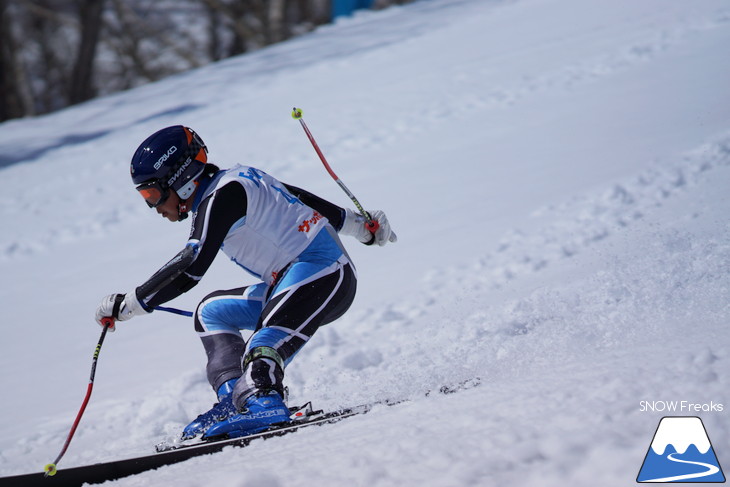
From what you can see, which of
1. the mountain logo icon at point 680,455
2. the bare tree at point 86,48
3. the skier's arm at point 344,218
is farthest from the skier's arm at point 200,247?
the bare tree at point 86,48

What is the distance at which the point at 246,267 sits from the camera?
3439 millimetres

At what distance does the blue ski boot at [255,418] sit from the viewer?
3.15m

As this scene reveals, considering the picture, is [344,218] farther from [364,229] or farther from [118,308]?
[118,308]

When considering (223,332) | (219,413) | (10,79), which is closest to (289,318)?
(223,332)

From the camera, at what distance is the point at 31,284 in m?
7.79

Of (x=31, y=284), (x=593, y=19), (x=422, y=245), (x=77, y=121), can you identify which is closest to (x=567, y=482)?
(x=422, y=245)

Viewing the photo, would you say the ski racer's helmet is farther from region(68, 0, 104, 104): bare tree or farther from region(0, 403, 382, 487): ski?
region(68, 0, 104, 104): bare tree

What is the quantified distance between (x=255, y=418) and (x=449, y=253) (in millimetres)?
3685

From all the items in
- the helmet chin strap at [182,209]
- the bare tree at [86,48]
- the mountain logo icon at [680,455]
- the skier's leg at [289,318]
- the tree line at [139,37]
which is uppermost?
the tree line at [139,37]

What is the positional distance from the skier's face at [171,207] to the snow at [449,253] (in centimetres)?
109

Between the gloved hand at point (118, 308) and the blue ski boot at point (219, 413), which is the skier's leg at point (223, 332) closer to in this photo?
the blue ski boot at point (219, 413)

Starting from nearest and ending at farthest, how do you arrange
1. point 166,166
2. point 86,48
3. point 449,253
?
point 166,166
point 449,253
point 86,48

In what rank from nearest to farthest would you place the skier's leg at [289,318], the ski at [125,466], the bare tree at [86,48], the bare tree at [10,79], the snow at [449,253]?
the snow at [449,253] → the ski at [125,466] → the skier's leg at [289,318] → the bare tree at [86,48] → the bare tree at [10,79]

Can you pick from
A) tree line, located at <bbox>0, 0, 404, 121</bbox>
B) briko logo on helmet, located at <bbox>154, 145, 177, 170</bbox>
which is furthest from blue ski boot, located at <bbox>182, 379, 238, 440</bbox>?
tree line, located at <bbox>0, 0, 404, 121</bbox>
